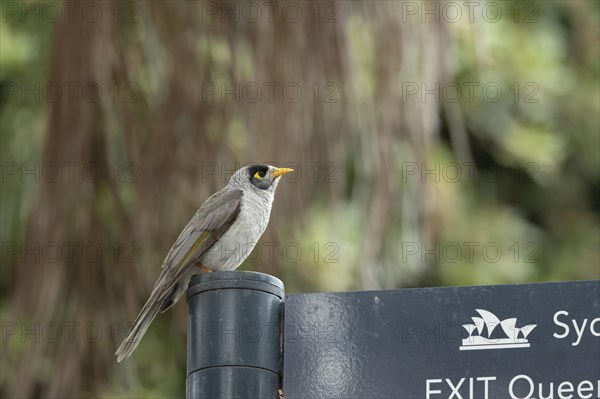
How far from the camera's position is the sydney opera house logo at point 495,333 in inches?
122

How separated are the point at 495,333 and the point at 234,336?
0.63 m

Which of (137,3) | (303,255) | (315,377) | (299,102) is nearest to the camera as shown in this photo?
(315,377)

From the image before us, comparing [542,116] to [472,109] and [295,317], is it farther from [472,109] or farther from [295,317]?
[295,317]

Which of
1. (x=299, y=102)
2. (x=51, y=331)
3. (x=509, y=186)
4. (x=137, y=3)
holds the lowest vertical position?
(x=51, y=331)

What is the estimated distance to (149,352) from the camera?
9.42m

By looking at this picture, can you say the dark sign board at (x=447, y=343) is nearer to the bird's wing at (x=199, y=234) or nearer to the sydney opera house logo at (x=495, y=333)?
the sydney opera house logo at (x=495, y=333)

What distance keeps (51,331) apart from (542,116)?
7406 millimetres

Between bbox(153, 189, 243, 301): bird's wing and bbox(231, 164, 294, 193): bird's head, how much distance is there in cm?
18

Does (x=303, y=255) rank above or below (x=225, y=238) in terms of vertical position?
above

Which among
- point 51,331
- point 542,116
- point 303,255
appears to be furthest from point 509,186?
point 51,331

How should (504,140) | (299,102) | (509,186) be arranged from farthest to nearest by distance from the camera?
(509,186)
(504,140)
(299,102)

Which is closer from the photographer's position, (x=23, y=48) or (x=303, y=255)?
(x=303, y=255)

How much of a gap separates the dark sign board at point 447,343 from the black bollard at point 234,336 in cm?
5

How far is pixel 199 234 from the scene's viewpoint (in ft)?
15.8
